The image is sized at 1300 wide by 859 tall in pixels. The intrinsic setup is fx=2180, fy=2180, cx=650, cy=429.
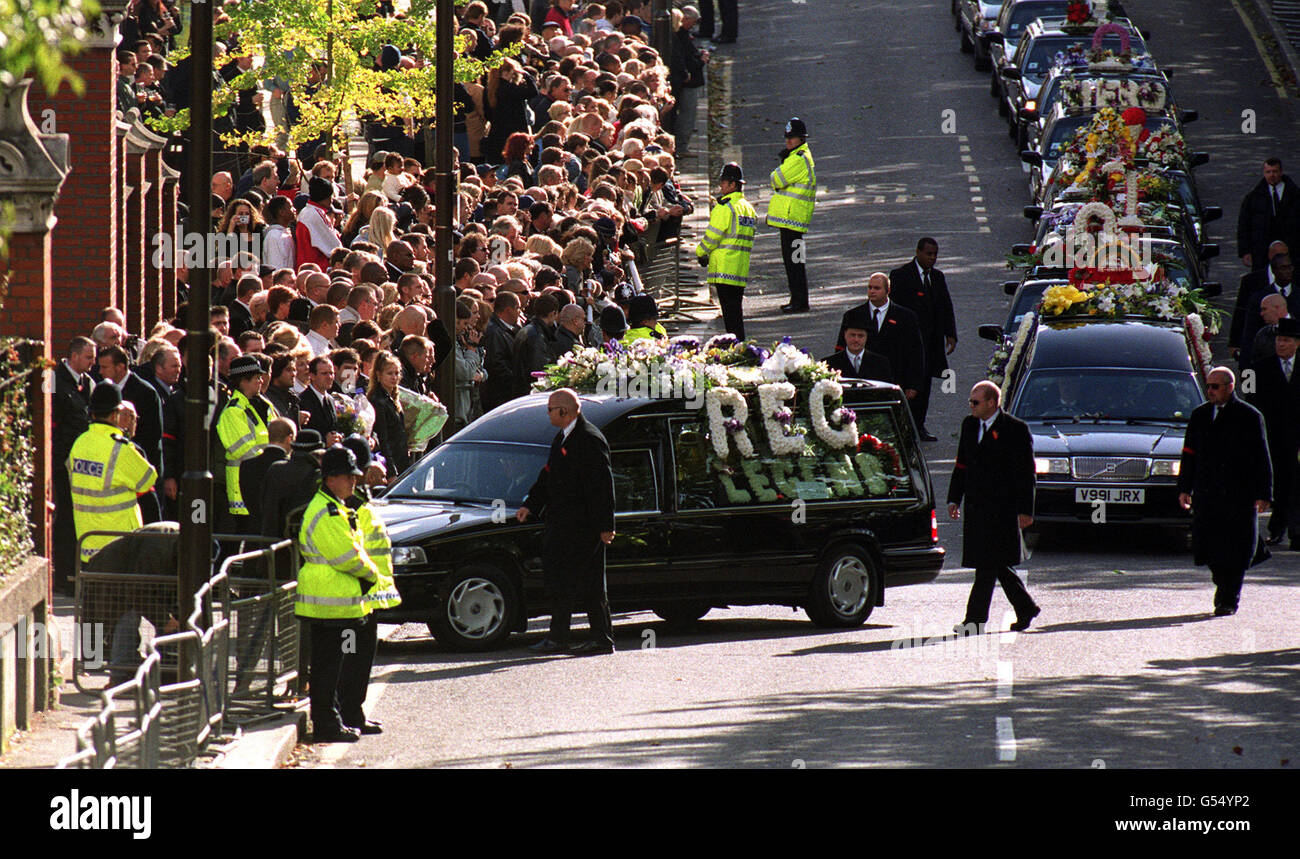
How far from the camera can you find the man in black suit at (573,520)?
588 inches

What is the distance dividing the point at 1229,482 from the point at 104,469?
8.60m

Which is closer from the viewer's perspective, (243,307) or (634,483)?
(634,483)

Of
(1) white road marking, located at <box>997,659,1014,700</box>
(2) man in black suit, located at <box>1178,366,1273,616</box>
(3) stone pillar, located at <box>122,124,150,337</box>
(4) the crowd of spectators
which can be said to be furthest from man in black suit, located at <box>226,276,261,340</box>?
(2) man in black suit, located at <box>1178,366,1273,616</box>

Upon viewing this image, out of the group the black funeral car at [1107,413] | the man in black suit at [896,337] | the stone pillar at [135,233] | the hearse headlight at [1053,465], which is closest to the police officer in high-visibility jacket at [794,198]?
the man in black suit at [896,337]

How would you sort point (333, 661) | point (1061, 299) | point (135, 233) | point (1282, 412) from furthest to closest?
point (1061, 299) → point (1282, 412) → point (135, 233) → point (333, 661)

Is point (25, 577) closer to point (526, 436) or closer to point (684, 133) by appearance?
point (526, 436)

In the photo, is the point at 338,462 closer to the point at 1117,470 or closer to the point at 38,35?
the point at 38,35

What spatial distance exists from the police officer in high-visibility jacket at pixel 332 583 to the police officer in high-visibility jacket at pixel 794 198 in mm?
15420

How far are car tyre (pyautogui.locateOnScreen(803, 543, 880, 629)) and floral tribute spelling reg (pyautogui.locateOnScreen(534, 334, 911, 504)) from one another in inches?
19.1

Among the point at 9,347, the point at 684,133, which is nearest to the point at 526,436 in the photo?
the point at 9,347

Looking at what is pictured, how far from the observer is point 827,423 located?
666 inches

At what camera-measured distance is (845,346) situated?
→ 21484 mm

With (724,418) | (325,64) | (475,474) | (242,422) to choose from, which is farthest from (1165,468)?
(325,64)

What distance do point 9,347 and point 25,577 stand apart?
1.27m
